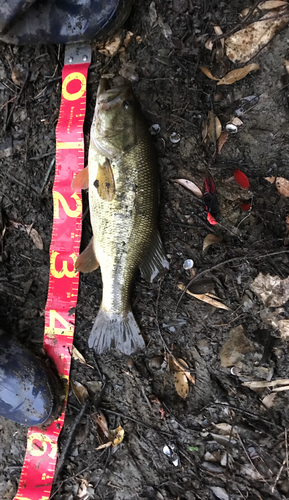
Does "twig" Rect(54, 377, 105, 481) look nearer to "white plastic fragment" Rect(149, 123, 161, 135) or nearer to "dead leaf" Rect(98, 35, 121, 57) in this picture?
"white plastic fragment" Rect(149, 123, 161, 135)

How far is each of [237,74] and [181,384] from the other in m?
2.23

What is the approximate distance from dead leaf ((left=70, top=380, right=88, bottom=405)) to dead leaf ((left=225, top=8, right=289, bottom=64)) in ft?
8.70

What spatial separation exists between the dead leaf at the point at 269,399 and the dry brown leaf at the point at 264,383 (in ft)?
0.19

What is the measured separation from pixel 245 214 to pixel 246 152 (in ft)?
1.39

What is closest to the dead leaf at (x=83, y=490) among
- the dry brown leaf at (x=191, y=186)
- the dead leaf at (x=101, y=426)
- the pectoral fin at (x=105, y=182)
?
the dead leaf at (x=101, y=426)

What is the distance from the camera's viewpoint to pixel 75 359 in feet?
7.80

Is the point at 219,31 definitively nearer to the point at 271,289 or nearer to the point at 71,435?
the point at 271,289

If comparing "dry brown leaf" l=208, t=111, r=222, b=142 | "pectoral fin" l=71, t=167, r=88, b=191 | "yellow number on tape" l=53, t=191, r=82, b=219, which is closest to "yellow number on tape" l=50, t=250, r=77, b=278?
"yellow number on tape" l=53, t=191, r=82, b=219

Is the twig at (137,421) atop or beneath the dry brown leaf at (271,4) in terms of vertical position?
beneath

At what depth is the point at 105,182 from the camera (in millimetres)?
1824

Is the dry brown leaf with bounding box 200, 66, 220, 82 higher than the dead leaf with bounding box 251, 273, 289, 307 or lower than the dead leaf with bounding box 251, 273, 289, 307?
higher

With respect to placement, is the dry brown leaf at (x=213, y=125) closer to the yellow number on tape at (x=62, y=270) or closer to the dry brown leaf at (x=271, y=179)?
the dry brown leaf at (x=271, y=179)

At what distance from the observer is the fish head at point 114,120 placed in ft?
5.77

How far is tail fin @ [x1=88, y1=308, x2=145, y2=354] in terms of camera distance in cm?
214
